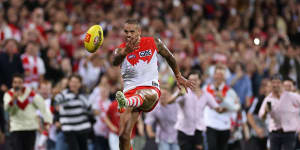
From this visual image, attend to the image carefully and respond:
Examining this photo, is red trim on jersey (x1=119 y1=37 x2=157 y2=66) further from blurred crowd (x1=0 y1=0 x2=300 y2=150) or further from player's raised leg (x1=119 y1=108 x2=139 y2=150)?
blurred crowd (x1=0 y1=0 x2=300 y2=150)

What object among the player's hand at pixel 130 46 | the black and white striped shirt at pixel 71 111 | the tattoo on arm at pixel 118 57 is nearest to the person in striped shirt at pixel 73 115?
the black and white striped shirt at pixel 71 111

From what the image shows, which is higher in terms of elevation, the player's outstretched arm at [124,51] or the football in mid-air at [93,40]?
the football in mid-air at [93,40]

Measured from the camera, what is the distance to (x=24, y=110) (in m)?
11.9

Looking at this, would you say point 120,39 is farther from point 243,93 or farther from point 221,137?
point 221,137

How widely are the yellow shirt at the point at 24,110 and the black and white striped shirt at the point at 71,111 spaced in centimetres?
35

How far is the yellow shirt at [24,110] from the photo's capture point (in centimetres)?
1184

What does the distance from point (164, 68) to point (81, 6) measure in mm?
3617

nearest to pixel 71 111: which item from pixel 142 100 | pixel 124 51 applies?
pixel 142 100

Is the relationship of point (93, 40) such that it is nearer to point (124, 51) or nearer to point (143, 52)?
point (124, 51)

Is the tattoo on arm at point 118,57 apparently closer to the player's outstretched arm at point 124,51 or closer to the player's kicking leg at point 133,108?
the player's outstretched arm at point 124,51

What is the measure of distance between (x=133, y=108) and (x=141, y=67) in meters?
0.62

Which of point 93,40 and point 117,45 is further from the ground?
point 117,45

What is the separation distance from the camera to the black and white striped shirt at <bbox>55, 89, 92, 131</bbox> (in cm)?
1216

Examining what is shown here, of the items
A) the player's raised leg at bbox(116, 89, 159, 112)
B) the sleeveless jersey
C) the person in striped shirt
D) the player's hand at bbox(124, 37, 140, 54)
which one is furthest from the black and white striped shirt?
the player's hand at bbox(124, 37, 140, 54)
